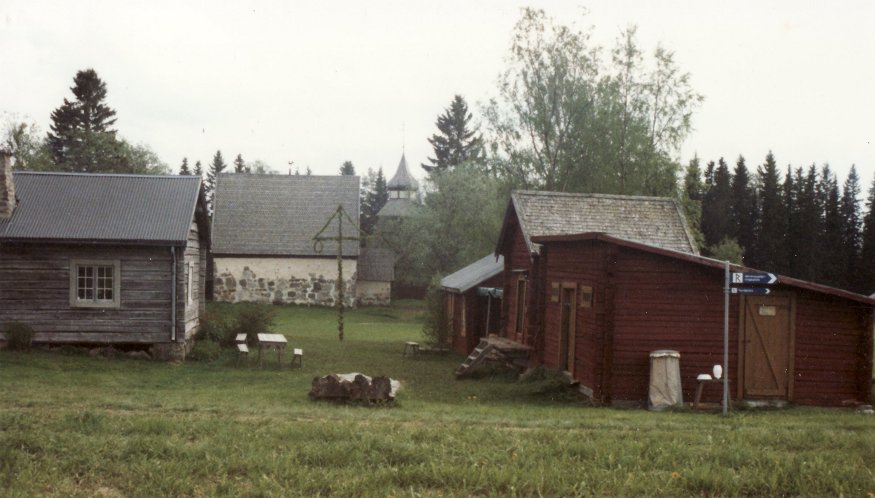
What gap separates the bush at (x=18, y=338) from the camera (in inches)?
858

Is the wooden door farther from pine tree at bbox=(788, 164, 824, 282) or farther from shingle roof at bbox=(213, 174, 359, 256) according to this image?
pine tree at bbox=(788, 164, 824, 282)

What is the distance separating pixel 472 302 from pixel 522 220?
7.20 metres

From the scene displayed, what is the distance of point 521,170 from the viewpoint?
134ft

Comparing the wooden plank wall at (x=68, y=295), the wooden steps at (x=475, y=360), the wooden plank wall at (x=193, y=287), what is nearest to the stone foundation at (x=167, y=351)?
the wooden plank wall at (x=68, y=295)

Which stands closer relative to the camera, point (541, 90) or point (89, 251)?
point (89, 251)

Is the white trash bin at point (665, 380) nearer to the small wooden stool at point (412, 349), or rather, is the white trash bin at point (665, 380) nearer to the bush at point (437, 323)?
the small wooden stool at point (412, 349)

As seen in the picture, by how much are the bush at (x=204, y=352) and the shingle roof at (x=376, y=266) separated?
93.3 feet

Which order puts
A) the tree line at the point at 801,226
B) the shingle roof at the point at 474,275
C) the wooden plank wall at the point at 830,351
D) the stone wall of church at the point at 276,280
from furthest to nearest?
1. the tree line at the point at 801,226
2. the stone wall of church at the point at 276,280
3. the shingle roof at the point at 474,275
4. the wooden plank wall at the point at 830,351

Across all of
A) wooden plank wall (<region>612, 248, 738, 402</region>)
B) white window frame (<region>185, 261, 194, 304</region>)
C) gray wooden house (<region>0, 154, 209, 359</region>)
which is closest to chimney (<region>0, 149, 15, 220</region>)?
gray wooden house (<region>0, 154, 209, 359</region>)

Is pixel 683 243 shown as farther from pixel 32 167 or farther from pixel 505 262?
pixel 32 167

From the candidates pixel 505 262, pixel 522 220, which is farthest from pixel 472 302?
pixel 522 220

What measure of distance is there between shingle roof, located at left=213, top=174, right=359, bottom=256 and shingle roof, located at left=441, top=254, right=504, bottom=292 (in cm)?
1643

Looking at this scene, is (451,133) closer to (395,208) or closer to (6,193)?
(395,208)

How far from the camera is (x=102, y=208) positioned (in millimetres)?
23609
